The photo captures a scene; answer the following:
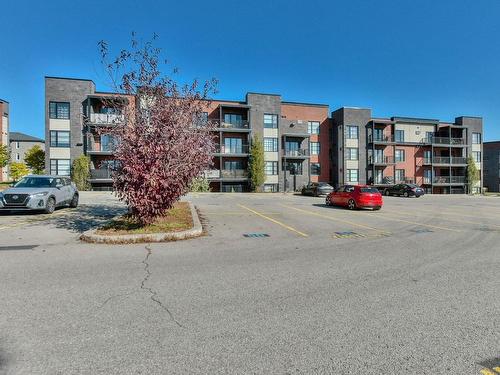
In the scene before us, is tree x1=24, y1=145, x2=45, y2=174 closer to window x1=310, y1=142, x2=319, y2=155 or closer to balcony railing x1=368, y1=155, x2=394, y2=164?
window x1=310, y1=142, x2=319, y2=155

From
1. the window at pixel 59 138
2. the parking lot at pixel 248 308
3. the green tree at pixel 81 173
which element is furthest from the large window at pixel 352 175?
the parking lot at pixel 248 308

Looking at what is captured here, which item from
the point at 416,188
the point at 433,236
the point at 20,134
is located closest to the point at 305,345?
the point at 433,236

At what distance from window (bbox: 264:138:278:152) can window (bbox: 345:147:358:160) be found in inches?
434

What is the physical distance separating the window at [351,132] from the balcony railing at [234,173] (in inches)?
653

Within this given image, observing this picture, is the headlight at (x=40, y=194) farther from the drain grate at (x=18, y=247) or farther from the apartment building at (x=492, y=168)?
the apartment building at (x=492, y=168)

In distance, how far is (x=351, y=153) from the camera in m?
48.2

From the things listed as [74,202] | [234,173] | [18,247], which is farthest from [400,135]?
[18,247]

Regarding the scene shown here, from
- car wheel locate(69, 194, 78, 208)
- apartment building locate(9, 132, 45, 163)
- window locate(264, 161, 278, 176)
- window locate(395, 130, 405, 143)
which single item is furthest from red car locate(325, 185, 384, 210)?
apartment building locate(9, 132, 45, 163)

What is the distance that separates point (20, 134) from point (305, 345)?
100077 millimetres

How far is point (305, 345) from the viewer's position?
3312 mm

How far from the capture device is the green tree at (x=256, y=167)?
4181 centimetres

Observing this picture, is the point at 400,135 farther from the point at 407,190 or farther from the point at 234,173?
the point at 234,173

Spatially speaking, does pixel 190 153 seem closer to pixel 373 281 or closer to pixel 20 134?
pixel 373 281

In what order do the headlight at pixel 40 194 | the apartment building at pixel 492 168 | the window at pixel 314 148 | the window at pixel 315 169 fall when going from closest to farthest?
1. the headlight at pixel 40 194
2. the window at pixel 314 148
3. the window at pixel 315 169
4. the apartment building at pixel 492 168
